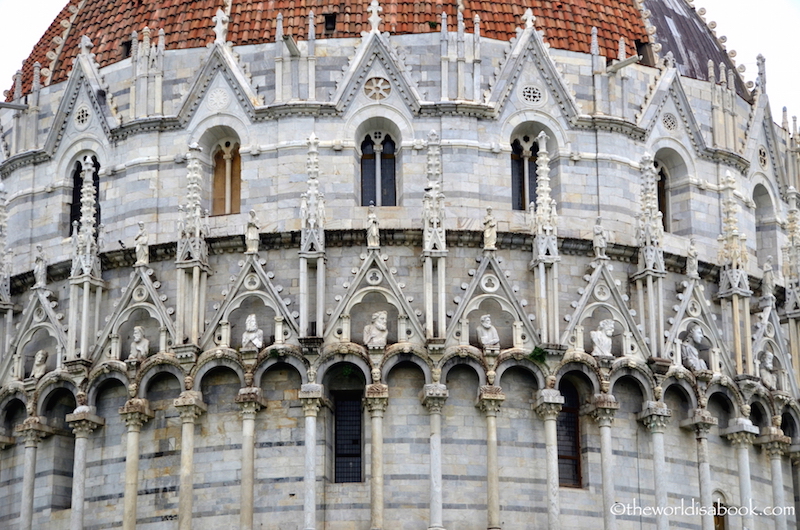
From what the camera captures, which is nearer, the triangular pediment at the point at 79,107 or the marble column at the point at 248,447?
the marble column at the point at 248,447

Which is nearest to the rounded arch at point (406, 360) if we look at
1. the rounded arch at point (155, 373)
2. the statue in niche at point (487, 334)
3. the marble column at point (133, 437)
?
the statue in niche at point (487, 334)

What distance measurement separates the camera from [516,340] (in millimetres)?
39438

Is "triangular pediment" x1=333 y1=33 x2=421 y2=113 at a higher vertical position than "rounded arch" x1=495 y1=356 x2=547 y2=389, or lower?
higher

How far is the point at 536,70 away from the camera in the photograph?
42.1 m

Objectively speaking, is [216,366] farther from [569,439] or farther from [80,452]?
[569,439]

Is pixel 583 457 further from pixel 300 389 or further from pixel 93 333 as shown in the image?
pixel 93 333

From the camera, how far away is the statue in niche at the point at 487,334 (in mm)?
39281

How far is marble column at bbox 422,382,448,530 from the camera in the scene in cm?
3803

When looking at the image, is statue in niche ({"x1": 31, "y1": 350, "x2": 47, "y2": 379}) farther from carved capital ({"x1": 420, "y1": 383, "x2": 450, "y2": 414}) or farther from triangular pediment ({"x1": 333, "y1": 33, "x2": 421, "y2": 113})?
carved capital ({"x1": 420, "y1": 383, "x2": 450, "y2": 414})

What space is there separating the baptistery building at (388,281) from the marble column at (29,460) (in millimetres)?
58

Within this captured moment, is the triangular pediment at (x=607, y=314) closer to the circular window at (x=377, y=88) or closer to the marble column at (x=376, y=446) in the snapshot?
the marble column at (x=376, y=446)

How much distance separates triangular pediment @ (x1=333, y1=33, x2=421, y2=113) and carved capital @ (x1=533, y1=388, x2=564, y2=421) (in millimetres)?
6558

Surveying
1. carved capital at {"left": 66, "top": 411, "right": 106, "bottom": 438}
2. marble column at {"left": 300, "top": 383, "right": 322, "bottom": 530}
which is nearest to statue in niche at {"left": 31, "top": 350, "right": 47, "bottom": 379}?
carved capital at {"left": 66, "top": 411, "right": 106, "bottom": 438}

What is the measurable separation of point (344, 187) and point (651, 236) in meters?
6.14
